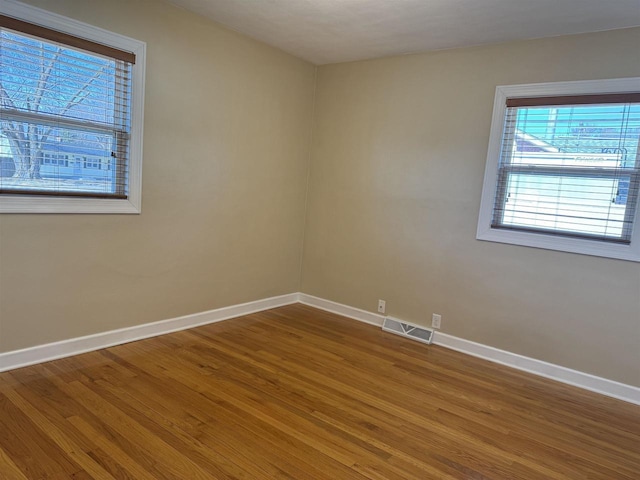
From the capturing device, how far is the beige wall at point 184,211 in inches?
108

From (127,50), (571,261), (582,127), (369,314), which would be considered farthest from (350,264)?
(127,50)

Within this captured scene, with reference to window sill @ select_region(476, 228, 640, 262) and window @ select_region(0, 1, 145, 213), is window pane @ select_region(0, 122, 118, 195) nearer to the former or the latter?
window @ select_region(0, 1, 145, 213)

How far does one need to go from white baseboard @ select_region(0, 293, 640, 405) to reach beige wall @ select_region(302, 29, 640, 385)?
7cm

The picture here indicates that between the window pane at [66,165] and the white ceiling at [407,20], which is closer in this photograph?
the window pane at [66,165]

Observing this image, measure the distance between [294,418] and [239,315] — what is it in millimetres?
1856

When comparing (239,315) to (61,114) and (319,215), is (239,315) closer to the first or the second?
(319,215)

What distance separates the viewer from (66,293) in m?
2.87

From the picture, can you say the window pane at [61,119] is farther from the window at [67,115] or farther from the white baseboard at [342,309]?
the white baseboard at [342,309]

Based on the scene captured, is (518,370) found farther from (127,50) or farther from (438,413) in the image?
(127,50)

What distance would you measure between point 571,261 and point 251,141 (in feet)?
9.49

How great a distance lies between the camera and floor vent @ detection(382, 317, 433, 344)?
3.84 m

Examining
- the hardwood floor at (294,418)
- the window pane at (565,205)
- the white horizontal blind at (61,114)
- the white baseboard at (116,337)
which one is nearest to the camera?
the hardwood floor at (294,418)

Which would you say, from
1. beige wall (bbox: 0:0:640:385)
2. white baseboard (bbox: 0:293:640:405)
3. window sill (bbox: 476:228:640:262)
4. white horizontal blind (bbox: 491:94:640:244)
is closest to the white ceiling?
beige wall (bbox: 0:0:640:385)

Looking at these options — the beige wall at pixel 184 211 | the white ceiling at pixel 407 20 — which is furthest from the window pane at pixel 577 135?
the beige wall at pixel 184 211
